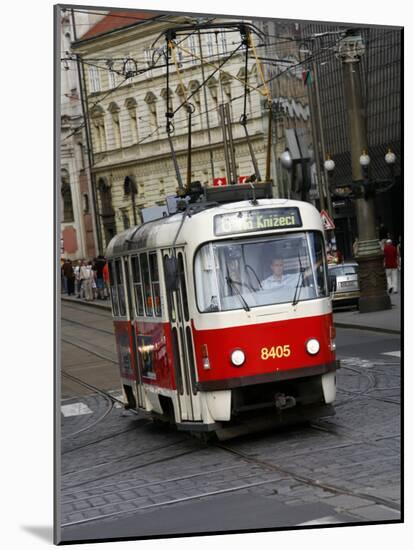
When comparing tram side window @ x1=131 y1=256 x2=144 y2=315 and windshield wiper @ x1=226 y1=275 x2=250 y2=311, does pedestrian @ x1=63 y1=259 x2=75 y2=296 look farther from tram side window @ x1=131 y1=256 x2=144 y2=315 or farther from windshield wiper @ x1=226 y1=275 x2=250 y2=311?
tram side window @ x1=131 y1=256 x2=144 y2=315

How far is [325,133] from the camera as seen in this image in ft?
43.7

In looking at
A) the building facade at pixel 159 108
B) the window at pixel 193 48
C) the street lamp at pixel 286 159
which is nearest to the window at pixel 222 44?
the building facade at pixel 159 108

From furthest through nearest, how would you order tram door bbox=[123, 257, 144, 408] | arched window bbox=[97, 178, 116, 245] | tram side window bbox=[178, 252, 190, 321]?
1. tram door bbox=[123, 257, 144, 408]
2. tram side window bbox=[178, 252, 190, 321]
3. arched window bbox=[97, 178, 116, 245]

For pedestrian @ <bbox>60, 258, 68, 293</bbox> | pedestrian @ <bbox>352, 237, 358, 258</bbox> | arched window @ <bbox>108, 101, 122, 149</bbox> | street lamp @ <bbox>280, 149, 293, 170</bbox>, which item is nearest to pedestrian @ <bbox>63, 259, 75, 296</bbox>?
pedestrian @ <bbox>60, 258, 68, 293</bbox>

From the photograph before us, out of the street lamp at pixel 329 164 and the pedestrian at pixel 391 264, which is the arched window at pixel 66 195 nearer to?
the street lamp at pixel 329 164

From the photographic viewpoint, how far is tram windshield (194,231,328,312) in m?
13.9

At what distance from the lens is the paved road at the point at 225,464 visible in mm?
12281

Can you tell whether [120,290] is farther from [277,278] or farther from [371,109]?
[371,109]

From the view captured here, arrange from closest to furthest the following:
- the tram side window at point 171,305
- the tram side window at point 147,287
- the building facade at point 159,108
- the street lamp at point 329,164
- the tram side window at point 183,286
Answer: the building facade at point 159,108
the street lamp at point 329,164
the tram side window at point 183,286
the tram side window at point 171,305
the tram side window at point 147,287

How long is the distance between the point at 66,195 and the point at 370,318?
279 cm

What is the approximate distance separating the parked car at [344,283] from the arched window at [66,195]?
2.44 metres

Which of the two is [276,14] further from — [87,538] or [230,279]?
A: [87,538]

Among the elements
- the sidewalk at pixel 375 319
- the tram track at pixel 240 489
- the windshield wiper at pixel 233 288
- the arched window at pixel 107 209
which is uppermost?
the arched window at pixel 107 209

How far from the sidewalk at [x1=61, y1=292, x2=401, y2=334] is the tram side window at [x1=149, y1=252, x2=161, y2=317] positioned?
18.9 inches
